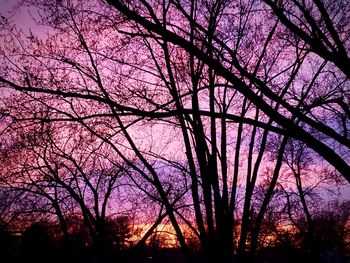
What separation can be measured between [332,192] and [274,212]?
9.91ft

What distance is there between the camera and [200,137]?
1093cm

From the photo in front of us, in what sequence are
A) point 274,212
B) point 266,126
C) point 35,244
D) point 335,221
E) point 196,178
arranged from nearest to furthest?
point 266,126
point 196,178
point 274,212
point 35,244
point 335,221

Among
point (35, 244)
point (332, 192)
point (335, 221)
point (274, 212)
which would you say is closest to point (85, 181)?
point (35, 244)

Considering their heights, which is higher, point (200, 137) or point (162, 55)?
point (162, 55)

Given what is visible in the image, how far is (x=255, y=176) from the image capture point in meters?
12.1

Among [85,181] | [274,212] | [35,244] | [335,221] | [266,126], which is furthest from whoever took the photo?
[335,221]

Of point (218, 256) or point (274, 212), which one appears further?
point (274, 212)

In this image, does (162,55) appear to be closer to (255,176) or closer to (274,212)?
(255,176)

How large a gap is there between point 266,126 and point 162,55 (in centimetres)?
777

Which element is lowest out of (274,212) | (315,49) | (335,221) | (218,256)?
(218,256)

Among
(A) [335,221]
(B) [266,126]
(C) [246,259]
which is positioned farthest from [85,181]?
(A) [335,221]

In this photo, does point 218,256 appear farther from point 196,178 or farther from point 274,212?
point 274,212

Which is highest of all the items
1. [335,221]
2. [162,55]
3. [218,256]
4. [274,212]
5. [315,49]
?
[335,221]

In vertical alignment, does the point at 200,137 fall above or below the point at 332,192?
below
